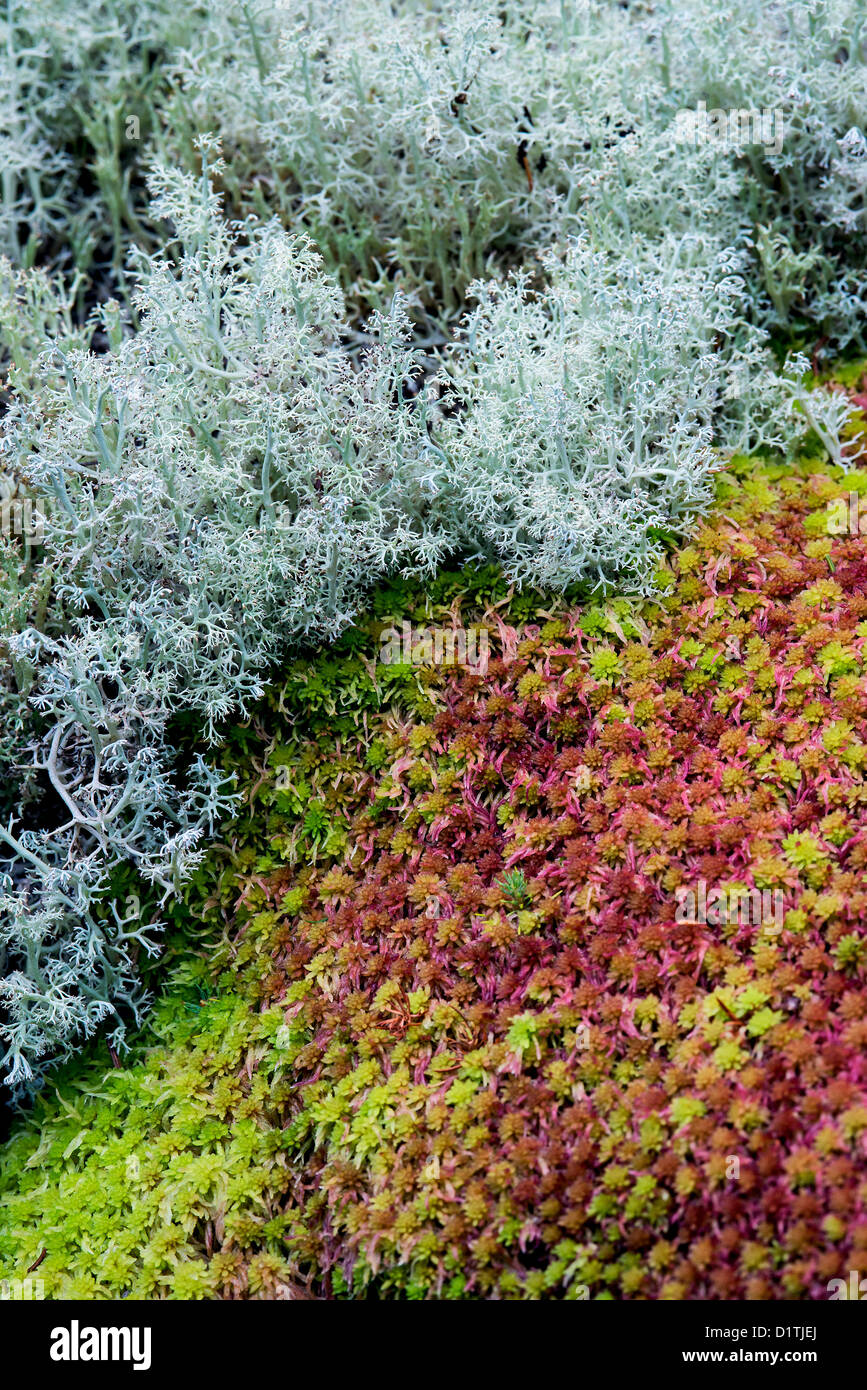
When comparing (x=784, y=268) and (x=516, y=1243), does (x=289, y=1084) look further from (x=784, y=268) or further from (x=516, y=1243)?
(x=784, y=268)

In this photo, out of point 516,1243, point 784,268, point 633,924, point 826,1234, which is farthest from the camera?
point 784,268

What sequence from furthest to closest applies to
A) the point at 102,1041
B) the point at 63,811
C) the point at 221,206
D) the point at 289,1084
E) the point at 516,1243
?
the point at 221,206
the point at 63,811
the point at 102,1041
the point at 289,1084
the point at 516,1243

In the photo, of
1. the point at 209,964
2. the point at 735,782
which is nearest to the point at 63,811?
the point at 209,964

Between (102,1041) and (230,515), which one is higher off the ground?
(230,515)

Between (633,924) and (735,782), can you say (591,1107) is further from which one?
(735,782)

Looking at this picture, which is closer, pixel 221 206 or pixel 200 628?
pixel 200 628

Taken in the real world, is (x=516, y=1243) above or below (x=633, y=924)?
below

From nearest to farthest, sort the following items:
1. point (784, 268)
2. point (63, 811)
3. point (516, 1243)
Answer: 1. point (516, 1243)
2. point (63, 811)
3. point (784, 268)

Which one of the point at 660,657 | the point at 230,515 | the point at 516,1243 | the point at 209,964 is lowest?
the point at 516,1243

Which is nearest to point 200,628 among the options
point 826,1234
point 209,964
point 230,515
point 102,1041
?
point 230,515
